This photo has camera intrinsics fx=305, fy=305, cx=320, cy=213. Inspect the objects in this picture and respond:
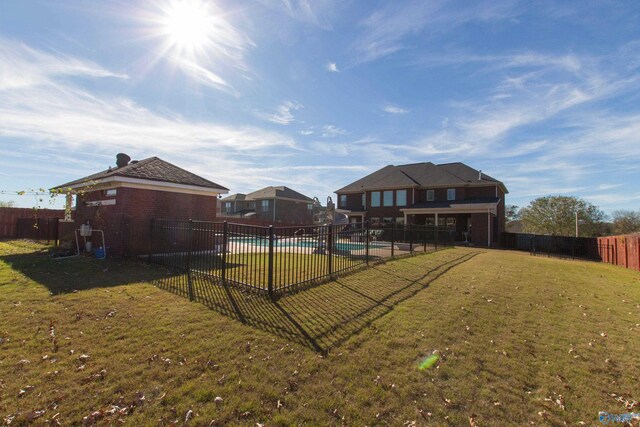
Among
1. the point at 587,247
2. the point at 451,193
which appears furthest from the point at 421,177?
the point at 587,247

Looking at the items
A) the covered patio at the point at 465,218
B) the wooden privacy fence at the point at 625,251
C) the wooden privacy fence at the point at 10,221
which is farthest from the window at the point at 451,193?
the wooden privacy fence at the point at 10,221

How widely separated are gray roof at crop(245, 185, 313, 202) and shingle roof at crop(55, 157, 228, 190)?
89.1 ft

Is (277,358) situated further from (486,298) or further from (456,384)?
(486,298)

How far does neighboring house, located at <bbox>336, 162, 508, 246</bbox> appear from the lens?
2628 centimetres

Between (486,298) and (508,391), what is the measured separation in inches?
153

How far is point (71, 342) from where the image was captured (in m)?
4.21

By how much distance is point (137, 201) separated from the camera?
11930mm

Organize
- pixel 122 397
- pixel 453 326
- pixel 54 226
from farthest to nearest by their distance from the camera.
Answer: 1. pixel 54 226
2. pixel 453 326
3. pixel 122 397

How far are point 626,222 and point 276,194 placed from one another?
48563 millimetres

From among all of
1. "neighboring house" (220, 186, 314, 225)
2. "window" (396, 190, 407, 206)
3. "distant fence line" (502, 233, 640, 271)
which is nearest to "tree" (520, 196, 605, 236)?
"distant fence line" (502, 233, 640, 271)

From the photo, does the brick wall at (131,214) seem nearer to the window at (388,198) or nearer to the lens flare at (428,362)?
the lens flare at (428,362)

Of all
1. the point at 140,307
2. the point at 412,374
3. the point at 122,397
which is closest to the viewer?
the point at 122,397

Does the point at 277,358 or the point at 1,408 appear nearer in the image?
the point at 1,408

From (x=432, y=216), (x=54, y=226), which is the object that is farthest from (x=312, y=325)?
(x=432, y=216)
